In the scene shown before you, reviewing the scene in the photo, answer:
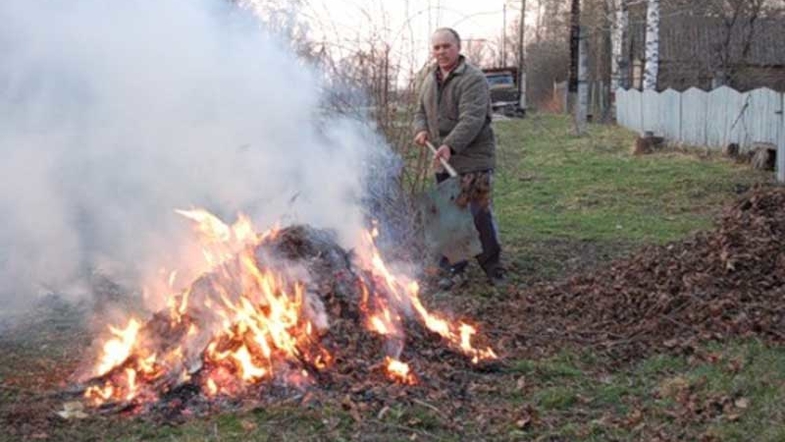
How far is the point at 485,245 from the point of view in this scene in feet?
24.0

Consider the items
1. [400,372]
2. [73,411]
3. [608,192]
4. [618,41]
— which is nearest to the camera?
[73,411]

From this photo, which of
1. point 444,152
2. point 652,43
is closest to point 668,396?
point 444,152

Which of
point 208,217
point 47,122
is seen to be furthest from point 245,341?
point 47,122

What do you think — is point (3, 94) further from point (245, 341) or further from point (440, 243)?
point (440, 243)

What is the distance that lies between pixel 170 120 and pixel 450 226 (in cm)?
226

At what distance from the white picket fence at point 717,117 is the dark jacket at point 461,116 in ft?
25.7

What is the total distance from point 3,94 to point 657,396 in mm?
4413

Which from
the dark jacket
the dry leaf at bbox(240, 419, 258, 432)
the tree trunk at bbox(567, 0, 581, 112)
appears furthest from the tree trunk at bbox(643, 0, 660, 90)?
the dry leaf at bbox(240, 419, 258, 432)

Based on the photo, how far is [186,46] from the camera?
554 cm

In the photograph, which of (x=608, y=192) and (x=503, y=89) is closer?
(x=608, y=192)

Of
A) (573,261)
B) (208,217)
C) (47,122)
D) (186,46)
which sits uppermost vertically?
(186,46)

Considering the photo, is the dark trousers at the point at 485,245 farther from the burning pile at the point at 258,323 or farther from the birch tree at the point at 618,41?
the birch tree at the point at 618,41

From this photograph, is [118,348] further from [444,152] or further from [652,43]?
[652,43]

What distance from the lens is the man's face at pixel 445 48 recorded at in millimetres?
7102
